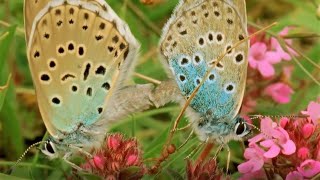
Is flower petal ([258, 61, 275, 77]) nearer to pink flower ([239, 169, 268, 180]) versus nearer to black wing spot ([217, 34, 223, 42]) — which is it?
black wing spot ([217, 34, 223, 42])

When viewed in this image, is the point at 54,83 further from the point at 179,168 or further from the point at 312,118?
the point at 312,118

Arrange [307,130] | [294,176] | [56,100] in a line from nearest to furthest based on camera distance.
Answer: [294,176] < [307,130] < [56,100]

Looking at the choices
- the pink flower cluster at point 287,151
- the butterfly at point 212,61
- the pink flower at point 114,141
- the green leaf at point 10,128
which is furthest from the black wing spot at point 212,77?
the green leaf at point 10,128

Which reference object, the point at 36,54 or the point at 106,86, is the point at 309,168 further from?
the point at 36,54

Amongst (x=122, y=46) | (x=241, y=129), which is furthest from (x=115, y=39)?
(x=241, y=129)

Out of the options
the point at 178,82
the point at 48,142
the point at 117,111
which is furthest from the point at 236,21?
the point at 48,142
